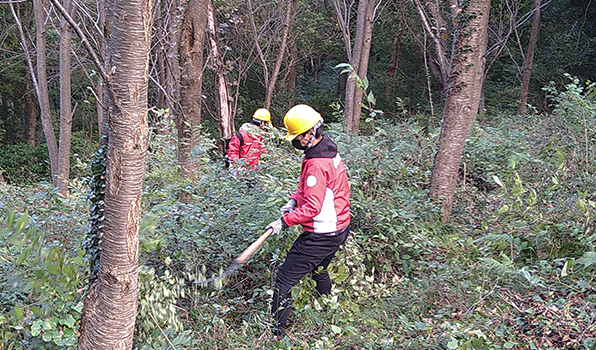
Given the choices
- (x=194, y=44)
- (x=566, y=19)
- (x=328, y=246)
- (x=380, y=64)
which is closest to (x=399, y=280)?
(x=328, y=246)

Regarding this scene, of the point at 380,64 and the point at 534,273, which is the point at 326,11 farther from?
the point at 534,273

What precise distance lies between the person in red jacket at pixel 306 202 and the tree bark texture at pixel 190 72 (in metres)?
2.51

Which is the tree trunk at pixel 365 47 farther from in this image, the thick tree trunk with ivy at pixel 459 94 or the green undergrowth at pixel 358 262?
the green undergrowth at pixel 358 262

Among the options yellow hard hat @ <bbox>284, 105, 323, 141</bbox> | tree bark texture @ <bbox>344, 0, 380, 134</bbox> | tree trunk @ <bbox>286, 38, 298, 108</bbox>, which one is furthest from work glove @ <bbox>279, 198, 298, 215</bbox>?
tree trunk @ <bbox>286, 38, 298, 108</bbox>

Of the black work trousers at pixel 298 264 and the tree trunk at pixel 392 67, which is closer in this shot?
the black work trousers at pixel 298 264

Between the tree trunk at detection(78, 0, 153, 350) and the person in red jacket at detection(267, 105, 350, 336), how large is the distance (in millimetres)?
1407

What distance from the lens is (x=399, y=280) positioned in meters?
4.27

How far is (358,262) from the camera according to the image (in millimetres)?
4480

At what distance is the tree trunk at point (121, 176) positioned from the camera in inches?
87.0

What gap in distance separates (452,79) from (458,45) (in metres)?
0.37

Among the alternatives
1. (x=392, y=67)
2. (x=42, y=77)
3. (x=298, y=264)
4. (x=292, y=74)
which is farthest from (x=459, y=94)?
(x=392, y=67)

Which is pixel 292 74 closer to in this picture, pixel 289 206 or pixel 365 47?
pixel 365 47

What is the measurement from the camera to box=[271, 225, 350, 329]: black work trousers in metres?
3.72

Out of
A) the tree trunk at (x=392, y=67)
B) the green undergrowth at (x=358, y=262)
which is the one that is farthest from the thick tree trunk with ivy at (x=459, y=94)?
the tree trunk at (x=392, y=67)
